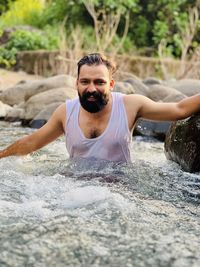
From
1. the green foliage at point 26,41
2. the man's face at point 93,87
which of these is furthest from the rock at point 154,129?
the green foliage at point 26,41

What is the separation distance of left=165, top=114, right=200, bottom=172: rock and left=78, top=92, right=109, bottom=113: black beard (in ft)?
2.96

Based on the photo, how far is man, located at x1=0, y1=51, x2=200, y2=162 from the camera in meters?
3.80

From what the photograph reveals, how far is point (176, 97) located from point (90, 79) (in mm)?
4217

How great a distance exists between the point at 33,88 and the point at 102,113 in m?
6.11

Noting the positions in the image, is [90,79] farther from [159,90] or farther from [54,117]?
[159,90]

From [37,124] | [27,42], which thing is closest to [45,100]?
[37,124]

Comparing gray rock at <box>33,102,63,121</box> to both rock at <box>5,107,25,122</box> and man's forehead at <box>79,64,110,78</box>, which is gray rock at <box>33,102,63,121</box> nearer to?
rock at <box>5,107,25,122</box>

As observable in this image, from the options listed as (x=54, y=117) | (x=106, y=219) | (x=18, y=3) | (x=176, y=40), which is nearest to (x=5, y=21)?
(x=18, y=3)

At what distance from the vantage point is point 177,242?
2.46 meters

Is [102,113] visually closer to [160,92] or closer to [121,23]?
[160,92]

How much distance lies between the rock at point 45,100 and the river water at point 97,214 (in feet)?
13.2

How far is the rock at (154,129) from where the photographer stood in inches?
283

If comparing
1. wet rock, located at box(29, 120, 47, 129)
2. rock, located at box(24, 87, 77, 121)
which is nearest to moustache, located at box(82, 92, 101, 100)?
wet rock, located at box(29, 120, 47, 129)

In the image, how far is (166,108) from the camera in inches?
152
